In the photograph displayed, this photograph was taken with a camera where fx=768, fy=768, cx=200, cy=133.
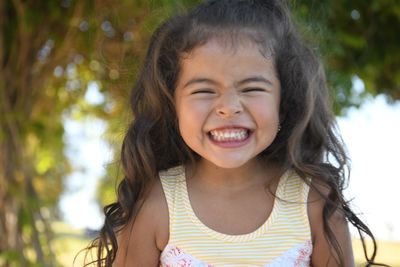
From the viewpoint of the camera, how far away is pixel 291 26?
229 cm

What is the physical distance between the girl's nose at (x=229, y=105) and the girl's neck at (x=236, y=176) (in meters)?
0.30

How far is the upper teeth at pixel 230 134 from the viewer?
2.13m

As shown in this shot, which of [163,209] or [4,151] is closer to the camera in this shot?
[163,209]

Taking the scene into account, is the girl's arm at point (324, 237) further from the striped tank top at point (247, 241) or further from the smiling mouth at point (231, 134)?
the smiling mouth at point (231, 134)

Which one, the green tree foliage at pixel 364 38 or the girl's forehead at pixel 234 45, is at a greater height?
the green tree foliage at pixel 364 38

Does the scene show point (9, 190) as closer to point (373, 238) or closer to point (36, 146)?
point (36, 146)

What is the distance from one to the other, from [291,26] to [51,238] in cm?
304

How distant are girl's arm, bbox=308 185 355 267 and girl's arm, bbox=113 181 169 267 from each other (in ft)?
1.45

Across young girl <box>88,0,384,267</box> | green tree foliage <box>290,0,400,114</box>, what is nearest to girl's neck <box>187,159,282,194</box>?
young girl <box>88,0,384,267</box>

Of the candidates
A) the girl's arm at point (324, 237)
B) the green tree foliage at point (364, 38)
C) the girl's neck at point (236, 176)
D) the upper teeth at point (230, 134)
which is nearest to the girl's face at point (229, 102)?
the upper teeth at point (230, 134)

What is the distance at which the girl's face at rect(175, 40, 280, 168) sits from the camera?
2100 millimetres

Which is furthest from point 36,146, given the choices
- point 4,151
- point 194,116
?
point 194,116

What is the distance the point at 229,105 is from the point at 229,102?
10 millimetres

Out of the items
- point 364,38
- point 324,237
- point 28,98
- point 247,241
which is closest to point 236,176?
point 247,241
